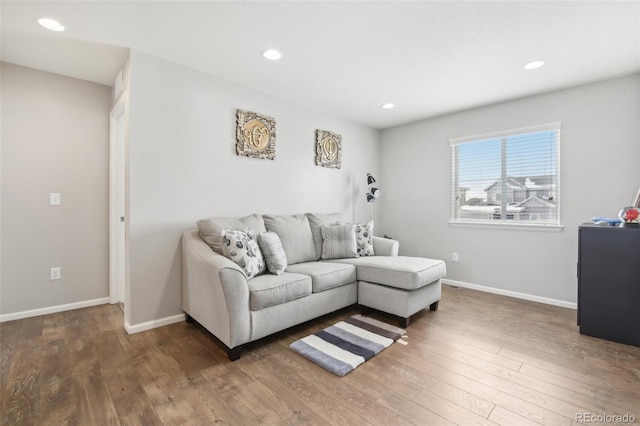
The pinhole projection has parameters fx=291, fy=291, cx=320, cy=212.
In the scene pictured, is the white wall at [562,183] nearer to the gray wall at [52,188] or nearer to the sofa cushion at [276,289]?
the sofa cushion at [276,289]

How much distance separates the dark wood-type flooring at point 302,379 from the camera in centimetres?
152

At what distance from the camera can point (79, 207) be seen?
10.0 ft

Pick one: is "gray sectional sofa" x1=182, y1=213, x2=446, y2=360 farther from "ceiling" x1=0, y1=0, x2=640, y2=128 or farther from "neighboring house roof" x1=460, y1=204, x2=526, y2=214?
"ceiling" x1=0, y1=0, x2=640, y2=128

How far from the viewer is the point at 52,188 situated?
2.91m

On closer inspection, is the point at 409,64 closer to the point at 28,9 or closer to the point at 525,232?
the point at 525,232

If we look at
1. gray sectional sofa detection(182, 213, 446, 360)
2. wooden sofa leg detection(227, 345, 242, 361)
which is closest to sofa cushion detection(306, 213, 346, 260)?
gray sectional sofa detection(182, 213, 446, 360)

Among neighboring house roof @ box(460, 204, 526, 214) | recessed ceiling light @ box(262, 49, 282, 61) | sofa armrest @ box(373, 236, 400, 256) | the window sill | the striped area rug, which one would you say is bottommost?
the striped area rug

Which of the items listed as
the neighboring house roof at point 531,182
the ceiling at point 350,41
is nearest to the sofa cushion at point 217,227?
the ceiling at point 350,41

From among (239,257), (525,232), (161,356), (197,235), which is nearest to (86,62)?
(197,235)

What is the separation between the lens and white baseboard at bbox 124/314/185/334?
2.48 metres

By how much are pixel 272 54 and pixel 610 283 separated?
340cm

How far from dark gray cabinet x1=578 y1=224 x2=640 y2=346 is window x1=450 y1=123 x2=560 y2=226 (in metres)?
0.90

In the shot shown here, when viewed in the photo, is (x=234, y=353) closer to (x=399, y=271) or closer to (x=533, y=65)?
(x=399, y=271)

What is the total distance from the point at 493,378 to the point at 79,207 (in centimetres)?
398
